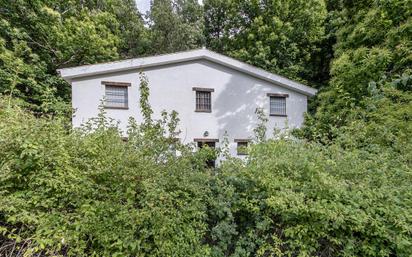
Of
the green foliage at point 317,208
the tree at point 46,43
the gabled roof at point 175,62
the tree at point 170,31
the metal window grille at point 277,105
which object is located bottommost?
the green foliage at point 317,208

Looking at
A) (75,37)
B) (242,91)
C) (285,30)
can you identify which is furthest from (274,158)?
(285,30)

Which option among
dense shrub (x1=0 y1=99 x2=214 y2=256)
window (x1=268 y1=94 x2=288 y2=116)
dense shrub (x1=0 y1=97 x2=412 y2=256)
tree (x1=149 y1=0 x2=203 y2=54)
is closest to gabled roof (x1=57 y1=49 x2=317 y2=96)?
window (x1=268 y1=94 x2=288 y2=116)

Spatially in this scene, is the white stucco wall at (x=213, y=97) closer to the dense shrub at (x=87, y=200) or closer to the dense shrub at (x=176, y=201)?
the dense shrub at (x=176, y=201)

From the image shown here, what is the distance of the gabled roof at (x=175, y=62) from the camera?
30.4ft

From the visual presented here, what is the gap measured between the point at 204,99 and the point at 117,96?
3.52 metres

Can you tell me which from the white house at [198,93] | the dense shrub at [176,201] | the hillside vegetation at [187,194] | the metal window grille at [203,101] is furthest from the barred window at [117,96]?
the dense shrub at [176,201]

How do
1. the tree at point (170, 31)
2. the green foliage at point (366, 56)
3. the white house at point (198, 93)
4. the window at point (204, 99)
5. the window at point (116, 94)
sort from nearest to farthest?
the green foliage at point (366, 56) < the white house at point (198, 93) < the window at point (116, 94) < the window at point (204, 99) < the tree at point (170, 31)

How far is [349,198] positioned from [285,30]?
50.2 ft

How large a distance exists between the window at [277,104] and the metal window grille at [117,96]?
6208mm

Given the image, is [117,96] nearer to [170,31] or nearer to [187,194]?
[187,194]

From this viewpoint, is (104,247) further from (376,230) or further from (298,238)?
(376,230)

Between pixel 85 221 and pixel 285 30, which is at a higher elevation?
pixel 285 30

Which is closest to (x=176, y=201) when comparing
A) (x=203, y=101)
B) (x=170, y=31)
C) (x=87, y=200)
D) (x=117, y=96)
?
(x=87, y=200)

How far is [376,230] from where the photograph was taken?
2633 millimetres
